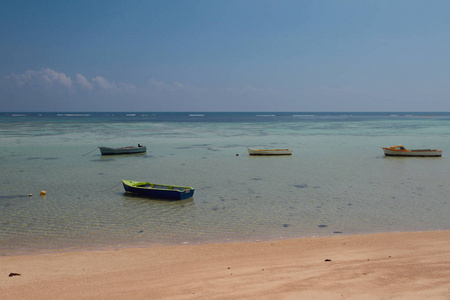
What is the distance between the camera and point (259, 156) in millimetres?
31422

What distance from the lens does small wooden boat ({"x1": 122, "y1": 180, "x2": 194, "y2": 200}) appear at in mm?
15977

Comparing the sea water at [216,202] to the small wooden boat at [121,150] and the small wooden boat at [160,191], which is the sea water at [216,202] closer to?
the small wooden boat at [160,191]

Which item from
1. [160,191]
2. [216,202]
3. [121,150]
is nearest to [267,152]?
[121,150]

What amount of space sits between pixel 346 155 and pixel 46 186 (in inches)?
932

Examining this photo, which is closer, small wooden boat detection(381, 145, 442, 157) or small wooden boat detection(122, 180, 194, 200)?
small wooden boat detection(122, 180, 194, 200)

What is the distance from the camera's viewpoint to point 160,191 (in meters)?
16.4

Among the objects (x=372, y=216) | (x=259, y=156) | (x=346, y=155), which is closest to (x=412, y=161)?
(x=346, y=155)

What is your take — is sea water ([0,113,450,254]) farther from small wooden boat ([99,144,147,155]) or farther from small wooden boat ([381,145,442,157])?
small wooden boat ([99,144,147,155])

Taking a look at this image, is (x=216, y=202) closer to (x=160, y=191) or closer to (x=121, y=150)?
(x=160, y=191)

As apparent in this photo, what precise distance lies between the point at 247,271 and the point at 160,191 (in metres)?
9.51

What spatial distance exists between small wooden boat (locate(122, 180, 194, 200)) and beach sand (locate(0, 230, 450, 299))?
19.2 ft

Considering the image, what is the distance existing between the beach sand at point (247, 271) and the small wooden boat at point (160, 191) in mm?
5851

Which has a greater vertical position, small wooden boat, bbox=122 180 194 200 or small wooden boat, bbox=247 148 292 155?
small wooden boat, bbox=247 148 292 155

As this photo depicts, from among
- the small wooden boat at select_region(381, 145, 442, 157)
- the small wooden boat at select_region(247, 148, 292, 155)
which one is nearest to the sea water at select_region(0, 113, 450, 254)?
the small wooden boat at select_region(381, 145, 442, 157)
